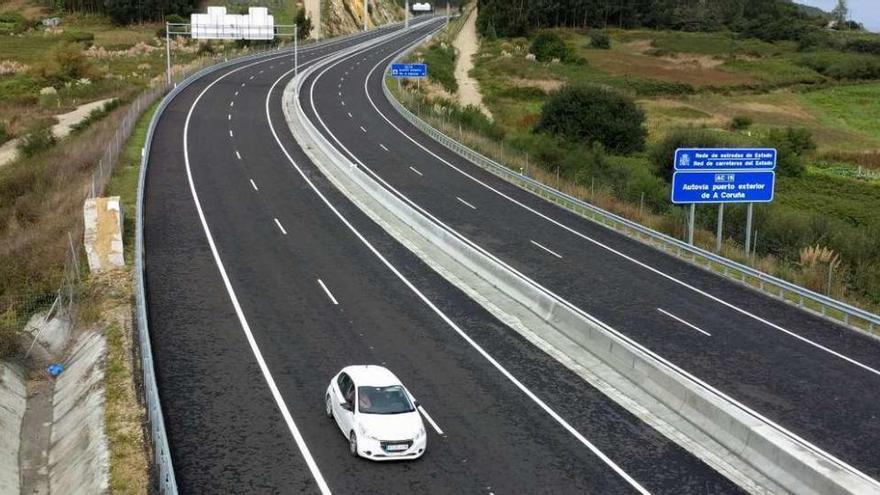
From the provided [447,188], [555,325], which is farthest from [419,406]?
[447,188]

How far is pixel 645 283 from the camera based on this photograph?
27.4 m

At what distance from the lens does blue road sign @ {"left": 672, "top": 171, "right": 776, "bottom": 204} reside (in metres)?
32.2

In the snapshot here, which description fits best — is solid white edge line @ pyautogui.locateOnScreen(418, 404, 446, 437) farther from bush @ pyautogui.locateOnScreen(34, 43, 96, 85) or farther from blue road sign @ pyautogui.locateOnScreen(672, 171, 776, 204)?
bush @ pyautogui.locateOnScreen(34, 43, 96, 85)

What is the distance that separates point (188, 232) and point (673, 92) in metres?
78.8

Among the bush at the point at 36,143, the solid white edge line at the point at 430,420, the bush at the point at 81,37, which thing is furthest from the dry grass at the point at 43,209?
the bush at the point at 81,37

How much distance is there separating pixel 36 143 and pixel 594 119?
1525 inches

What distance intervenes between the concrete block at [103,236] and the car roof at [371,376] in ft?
41.3

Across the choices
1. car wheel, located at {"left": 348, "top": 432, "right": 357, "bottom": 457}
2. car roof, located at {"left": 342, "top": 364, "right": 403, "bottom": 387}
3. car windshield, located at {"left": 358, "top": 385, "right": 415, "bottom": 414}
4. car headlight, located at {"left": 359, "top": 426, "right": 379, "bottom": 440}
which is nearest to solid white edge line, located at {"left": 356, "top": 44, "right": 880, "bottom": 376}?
car windshield, located at {"left": 358, "top": 385, "right": 415, "bottom": 414}

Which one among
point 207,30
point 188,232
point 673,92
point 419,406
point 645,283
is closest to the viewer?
point 419,406

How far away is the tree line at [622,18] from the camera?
5502 inches

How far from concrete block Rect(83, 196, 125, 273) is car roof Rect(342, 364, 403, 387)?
1260 cm

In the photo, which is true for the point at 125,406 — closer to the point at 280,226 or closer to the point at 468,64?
the point at 280,226

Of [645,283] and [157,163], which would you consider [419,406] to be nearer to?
[645,283]

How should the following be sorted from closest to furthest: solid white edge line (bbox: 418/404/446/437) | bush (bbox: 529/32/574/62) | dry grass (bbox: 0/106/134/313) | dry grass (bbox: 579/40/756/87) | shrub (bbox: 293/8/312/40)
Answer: solid white edge line (bbox: 418/404/446/437), dry grass (bbox: 0/106/134/313), dry grass (bbox: 579/40/756/87), bush (bbox: 529/32/574/62), shrub (bbox: 293/8/312/40)
